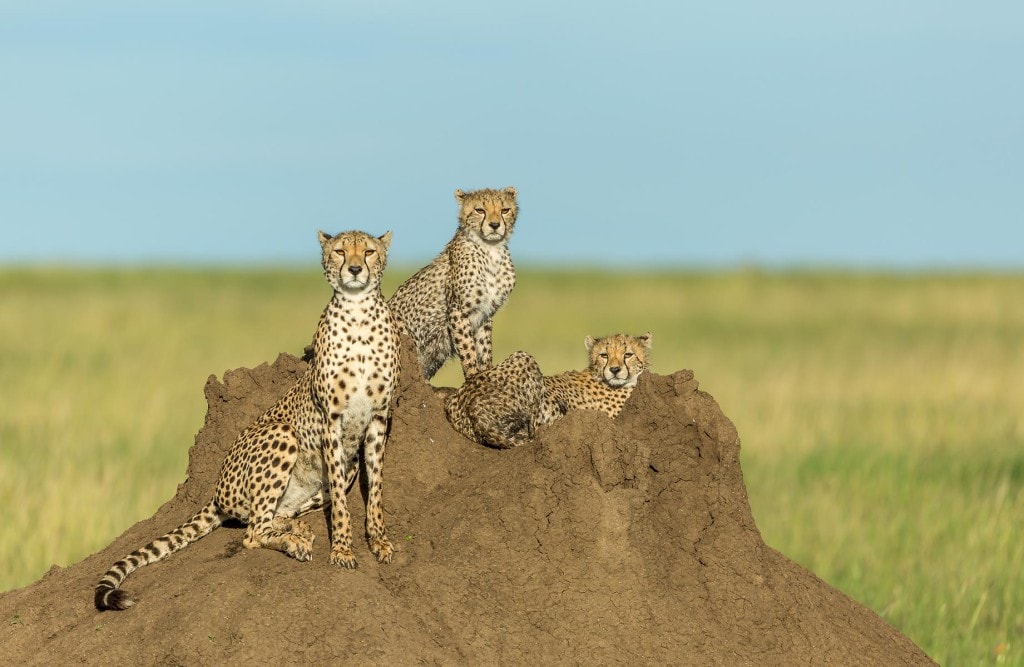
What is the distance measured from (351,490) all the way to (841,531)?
5623 mm

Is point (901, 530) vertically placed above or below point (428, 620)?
below

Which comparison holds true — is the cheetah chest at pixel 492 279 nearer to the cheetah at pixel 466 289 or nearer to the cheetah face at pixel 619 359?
the cheetah at pixel 466 289

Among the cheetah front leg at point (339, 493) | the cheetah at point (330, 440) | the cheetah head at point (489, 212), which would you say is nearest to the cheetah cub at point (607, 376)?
the cheetah head at point (489, 212)

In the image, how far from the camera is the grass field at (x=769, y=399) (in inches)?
375

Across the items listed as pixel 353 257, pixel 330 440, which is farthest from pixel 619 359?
pixel 353 257

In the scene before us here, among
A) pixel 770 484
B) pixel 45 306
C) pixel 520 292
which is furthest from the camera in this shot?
pixel 520 292

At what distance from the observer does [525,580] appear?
16.7 feet

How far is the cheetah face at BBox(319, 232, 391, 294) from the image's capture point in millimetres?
5032

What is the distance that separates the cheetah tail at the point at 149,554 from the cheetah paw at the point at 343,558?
821 millimetres

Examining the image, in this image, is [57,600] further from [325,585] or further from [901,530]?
[901,530]

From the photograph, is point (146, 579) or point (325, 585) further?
point (146, 579)

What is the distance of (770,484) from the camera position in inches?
480

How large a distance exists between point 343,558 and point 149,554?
1.00 m

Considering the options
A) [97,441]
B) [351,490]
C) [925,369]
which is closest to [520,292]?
[925,369]
